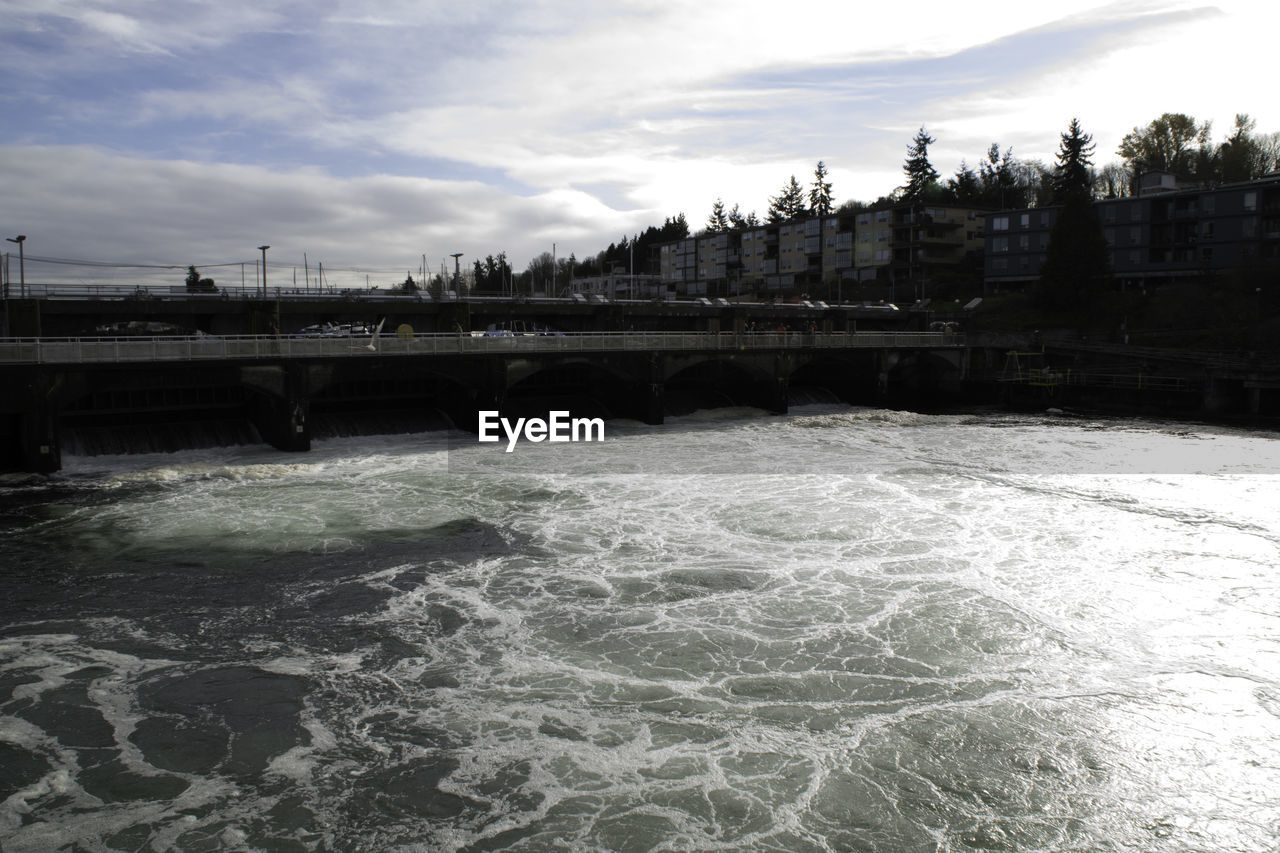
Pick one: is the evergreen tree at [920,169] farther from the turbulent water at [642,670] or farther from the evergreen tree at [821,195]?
the turbulent water at [642,670]

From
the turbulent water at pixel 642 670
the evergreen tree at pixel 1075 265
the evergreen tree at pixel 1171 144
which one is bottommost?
the turbulent water at pixel 642 670

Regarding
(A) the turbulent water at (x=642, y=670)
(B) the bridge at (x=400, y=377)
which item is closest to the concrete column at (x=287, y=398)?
(B) the bridge at (x=400, y=377)

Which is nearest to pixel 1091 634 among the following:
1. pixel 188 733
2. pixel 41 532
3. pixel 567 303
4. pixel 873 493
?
pixel 873 493

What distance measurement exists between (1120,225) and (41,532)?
302 ft

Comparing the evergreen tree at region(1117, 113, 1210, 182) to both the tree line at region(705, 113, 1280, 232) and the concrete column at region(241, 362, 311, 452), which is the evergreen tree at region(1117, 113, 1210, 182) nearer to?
the tree line at region(705, 113, 1280, 232)

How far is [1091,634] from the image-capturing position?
1822 centimetres

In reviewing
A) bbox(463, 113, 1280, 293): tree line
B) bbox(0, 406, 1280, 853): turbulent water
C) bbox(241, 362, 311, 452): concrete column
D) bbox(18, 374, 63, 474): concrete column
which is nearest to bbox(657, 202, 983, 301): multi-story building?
bbox(463, 113, 1280, 293): tree line

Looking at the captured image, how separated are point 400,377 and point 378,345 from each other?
3871mm

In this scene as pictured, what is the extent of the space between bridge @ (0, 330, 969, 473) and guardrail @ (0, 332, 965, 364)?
0.25 feet

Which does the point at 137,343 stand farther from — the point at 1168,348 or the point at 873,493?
the point at 1168,348

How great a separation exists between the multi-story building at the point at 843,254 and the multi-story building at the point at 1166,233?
40.3ft

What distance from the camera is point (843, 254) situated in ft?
407

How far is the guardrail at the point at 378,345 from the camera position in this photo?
3559 centimetres

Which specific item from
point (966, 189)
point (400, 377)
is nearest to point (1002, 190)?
point (966, 189)
